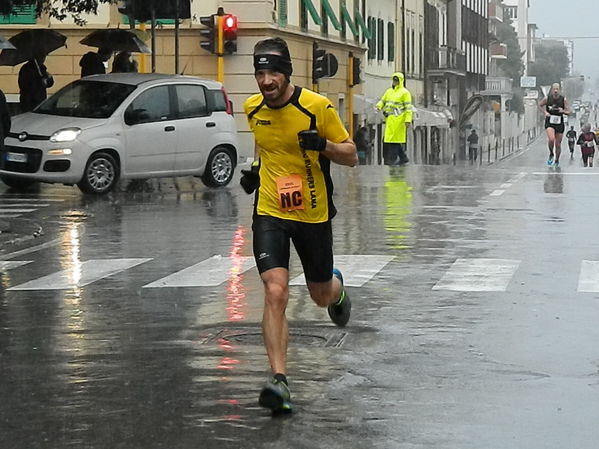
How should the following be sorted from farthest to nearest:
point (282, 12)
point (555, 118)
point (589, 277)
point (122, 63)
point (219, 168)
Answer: point (282, 12), point (555, 118), point (122, 63), point (219, 168), point (589, 277)

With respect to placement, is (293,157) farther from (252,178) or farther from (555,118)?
(555,118)

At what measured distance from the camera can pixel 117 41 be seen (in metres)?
29.4

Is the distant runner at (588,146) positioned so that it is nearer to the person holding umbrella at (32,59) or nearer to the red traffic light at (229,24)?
the red traffic light at (229,24)

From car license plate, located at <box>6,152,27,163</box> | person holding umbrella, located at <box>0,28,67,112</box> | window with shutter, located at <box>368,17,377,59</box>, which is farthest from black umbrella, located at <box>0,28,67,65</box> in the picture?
window with shutter, located at <box>368,17,377,59</box>

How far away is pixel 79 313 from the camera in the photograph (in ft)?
37.7

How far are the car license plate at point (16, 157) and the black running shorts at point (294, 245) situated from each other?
14.6 metres

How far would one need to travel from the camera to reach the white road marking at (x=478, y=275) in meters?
12.6

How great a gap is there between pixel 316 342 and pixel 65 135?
1350cm

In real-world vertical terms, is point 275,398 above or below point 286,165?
below

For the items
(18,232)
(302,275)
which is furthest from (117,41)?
(302,275)

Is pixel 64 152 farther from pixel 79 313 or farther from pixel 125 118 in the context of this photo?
pixel 79 313

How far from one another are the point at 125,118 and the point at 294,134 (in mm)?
15371

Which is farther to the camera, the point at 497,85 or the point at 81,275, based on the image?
the point at 497,85

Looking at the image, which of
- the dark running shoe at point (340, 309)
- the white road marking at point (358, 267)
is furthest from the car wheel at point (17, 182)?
the dark running shoe at point (340, 309)
